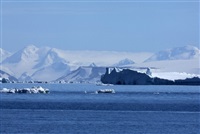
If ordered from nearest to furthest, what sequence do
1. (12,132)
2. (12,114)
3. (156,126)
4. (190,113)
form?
(12,132), (156,126), (12,114), (190,113)

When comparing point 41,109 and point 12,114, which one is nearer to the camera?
point 12,114

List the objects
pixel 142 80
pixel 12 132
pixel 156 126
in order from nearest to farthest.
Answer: pixel 12 132
pixel 156 126
pixel 142 80

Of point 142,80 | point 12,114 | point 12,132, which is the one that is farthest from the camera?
point 142,80

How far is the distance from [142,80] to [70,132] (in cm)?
12007

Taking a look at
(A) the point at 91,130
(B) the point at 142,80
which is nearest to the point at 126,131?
(A) the point at 91,130

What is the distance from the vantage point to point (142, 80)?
170125mm

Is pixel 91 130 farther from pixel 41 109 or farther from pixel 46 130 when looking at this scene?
pixel 41 109

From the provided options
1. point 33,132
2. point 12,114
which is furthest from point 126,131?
point 12,114

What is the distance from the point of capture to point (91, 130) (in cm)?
5184

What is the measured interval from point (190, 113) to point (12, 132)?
25.2 meters

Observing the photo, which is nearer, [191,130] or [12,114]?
[191,130]

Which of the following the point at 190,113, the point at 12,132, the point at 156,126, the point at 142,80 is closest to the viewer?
the point at 12,132

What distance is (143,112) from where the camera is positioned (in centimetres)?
7300

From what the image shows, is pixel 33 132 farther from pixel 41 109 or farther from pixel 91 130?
pixel 41 109
